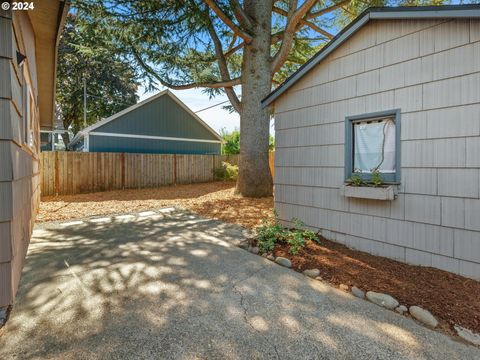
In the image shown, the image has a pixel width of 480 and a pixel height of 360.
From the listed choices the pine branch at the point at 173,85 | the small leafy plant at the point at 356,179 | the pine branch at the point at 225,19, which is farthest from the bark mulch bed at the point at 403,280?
the pine branch at the point at 173,85

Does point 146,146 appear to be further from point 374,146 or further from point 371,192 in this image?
point 371,192

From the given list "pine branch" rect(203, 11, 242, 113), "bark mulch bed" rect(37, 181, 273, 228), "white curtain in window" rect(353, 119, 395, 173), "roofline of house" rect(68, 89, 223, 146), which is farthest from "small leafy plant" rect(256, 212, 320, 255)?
"roofline of house" rect(68, 89, 223, 146)

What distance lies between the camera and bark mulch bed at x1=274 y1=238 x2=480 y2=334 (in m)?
2.37

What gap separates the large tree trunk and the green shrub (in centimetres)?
463

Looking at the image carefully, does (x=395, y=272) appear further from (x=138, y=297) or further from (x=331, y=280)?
(x=138, y=297)

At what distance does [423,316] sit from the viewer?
7.55 ft

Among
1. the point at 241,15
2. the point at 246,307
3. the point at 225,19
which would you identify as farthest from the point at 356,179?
the point at 241,15

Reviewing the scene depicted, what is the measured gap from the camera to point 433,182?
3.25m

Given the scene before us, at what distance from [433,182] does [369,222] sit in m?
0.98

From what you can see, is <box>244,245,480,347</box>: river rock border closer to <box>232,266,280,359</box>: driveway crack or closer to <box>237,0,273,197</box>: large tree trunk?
<box>232,266,280,359</box>: driveway crack

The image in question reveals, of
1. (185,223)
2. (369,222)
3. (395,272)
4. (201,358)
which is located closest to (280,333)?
(201,358)

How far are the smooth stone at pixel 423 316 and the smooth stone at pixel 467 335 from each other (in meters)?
0.15

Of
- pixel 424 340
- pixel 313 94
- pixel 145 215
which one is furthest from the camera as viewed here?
pixel 145 215

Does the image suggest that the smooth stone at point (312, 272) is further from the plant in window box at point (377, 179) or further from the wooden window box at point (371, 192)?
the plant in window box at point (377, 179)
